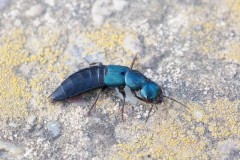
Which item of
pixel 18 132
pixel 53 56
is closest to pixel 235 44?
pixel 53 56

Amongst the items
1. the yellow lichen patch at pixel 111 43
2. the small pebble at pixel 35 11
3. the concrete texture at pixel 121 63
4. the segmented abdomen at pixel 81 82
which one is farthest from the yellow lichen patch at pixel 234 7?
the small pebble at pixel 35 11

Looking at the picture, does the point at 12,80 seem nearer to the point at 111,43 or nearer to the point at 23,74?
the point at 23,74

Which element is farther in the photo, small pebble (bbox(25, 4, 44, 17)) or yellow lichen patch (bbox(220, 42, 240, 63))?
small pebble (bbox(25, 4, 44, 17))

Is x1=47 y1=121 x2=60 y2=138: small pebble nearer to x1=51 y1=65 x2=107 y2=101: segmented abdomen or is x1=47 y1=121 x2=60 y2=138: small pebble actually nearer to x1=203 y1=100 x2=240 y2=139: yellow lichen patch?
x1=51 y1=65 x2=107 y2=101: segmented abdomen

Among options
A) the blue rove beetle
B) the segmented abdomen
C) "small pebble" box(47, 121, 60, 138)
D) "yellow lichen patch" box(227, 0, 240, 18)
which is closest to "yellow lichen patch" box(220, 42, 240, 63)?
"yellow lichen patch" box(227, 0, 240, 18)

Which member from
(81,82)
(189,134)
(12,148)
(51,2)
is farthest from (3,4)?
(189,134)
